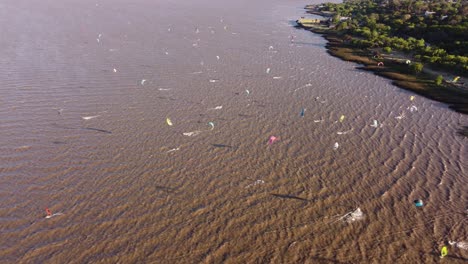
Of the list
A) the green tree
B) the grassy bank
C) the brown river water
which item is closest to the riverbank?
the grassy bank

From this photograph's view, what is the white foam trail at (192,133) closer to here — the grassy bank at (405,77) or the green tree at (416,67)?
the grassy bank at (405,77)

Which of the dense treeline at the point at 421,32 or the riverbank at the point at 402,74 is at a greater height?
the dense treeline at the point at 421,32

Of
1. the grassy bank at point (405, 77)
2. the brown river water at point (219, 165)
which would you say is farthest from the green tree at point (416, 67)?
the brown river water at point (219, 165)

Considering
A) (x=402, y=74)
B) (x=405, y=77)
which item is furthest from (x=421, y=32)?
(x=405, y=77)

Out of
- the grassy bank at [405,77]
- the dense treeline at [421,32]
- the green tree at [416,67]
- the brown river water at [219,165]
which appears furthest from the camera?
the dense treeline at [421,32]

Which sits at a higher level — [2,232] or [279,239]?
[2,232]

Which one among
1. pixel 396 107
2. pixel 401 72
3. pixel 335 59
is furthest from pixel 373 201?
pixel 335 59

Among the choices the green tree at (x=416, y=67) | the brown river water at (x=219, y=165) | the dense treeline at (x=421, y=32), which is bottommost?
the brown river water at (x=219, y=165)

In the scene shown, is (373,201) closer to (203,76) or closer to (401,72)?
(203,76)
